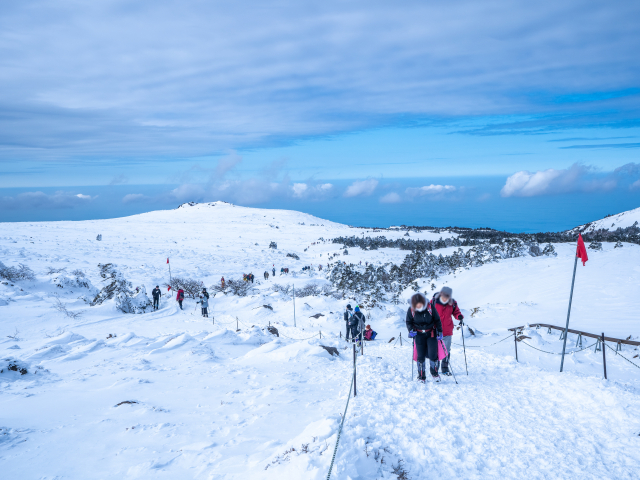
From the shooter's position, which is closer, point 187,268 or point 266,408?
point 266,408

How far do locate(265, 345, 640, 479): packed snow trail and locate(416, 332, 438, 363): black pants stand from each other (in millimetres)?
552

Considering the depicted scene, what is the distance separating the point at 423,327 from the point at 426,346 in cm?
61

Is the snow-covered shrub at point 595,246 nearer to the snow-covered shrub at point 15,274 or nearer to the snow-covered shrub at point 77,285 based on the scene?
the snow-covered shrub at point 77,285

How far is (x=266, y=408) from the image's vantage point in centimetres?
614

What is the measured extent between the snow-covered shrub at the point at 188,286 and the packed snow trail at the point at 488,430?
17738 mm

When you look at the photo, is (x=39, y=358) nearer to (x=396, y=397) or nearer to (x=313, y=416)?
(x=313, y=416)

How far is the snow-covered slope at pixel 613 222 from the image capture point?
5331 centimetres

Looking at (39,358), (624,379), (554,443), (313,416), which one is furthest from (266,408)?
(624,379)

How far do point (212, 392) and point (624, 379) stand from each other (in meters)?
10.3

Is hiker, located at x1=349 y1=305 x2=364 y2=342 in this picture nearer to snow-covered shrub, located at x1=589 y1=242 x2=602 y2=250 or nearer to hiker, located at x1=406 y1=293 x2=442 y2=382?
hiker, located at x1=406 y1=293 x2=442 y2=382

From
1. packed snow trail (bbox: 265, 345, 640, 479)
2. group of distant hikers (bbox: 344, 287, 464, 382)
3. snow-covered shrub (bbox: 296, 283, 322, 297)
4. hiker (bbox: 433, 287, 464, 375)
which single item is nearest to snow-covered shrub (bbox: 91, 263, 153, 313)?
snow-covered shrub (bbox: 296, 283, 322, 297)

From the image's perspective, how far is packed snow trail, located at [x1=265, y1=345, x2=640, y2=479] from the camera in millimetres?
4164

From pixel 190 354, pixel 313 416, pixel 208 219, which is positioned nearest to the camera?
pixel 313 416

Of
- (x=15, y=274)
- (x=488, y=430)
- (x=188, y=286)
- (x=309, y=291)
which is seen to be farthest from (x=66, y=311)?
(x=488, y=430)
